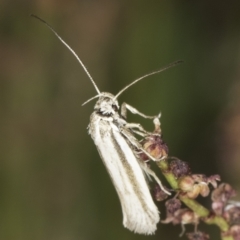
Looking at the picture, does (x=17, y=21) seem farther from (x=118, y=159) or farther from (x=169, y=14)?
(x=118, y=159)

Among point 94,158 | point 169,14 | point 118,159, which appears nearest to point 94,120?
point 118,159

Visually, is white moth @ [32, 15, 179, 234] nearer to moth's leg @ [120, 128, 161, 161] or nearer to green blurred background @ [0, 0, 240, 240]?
moth's leg @ [120, 128, 161, 161]

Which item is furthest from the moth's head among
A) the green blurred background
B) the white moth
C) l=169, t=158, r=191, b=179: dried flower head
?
the green blurred background

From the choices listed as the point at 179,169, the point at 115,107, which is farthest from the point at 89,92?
the point at 179,169

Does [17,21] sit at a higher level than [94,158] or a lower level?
higher

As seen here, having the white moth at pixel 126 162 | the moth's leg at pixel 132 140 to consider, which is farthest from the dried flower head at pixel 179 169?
the white moth at pixel 126 162

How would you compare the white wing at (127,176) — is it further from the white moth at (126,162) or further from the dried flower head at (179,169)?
the dried flower head at (179,169)
